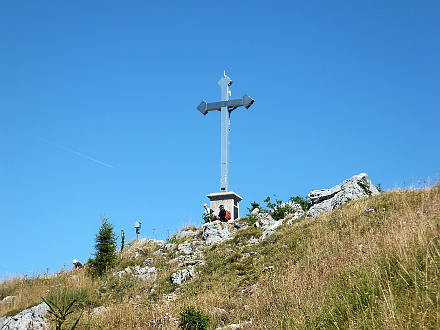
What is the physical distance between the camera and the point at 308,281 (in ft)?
30.5

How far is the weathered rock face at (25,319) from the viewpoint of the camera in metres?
13.8

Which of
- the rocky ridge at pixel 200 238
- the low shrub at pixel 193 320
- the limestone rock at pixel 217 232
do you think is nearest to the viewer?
the low shrub at pixel 193 320

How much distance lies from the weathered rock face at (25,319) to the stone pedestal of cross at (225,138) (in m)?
10.5

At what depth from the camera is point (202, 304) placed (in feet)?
35.5

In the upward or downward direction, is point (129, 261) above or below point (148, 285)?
above

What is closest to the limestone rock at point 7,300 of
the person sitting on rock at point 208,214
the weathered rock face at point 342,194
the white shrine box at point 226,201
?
the person sitting on rock at point 208,214

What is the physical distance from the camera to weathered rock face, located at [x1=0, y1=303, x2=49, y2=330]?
13.8 m

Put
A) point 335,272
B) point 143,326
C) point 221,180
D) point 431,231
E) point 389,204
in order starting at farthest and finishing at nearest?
point 221,180, point 389,204, point 143,326, point 335,272, point 431,231

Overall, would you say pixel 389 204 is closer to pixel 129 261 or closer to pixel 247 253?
pixel 247 253

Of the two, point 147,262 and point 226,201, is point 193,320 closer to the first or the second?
point 147,262

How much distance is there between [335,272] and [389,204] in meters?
6.56

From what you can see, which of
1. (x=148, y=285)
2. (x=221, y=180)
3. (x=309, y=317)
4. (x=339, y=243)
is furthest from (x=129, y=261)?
(x=309, y=317)

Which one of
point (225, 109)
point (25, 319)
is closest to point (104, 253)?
point (25, 319)

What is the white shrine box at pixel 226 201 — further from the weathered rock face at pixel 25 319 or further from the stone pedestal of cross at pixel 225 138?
the weathered rock face at pixel 25 319
